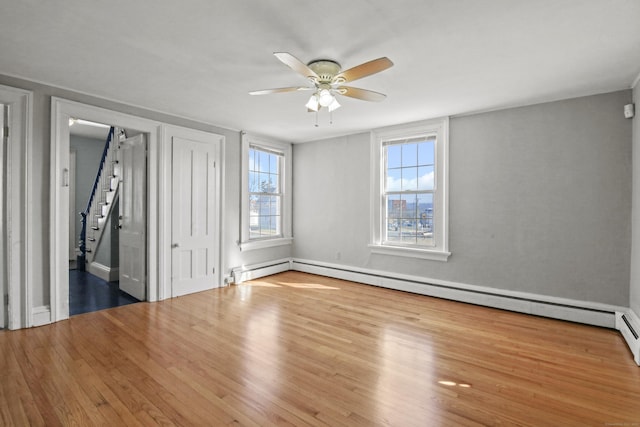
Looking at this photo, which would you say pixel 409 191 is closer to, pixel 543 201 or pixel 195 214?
pixel 543 201

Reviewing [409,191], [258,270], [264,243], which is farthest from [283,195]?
[409,191]

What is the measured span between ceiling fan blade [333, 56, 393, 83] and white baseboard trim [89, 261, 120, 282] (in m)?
5.04

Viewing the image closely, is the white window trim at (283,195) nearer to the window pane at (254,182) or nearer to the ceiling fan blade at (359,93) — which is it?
the window pane at (254,182)

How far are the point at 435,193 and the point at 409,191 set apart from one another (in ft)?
1.35

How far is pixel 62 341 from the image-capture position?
296 centimetres

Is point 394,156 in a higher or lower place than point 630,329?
higher

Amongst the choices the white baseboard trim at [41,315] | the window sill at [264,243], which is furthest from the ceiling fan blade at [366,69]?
the white baseboard trim at [41,315]

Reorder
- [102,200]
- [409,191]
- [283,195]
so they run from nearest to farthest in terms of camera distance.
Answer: [409,191] < [102,200] < [283,195]

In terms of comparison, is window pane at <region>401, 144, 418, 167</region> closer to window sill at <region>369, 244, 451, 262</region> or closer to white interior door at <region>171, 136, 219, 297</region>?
window sill at <region>369, 244, 451, 262</region>

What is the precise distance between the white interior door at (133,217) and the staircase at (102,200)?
0.56 metres

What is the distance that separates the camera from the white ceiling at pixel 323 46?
207cm

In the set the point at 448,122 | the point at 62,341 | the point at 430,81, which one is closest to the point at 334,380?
the point at 62,341

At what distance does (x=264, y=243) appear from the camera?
580cm

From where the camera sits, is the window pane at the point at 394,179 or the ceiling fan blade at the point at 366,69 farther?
the window pane at the point at 394,179
